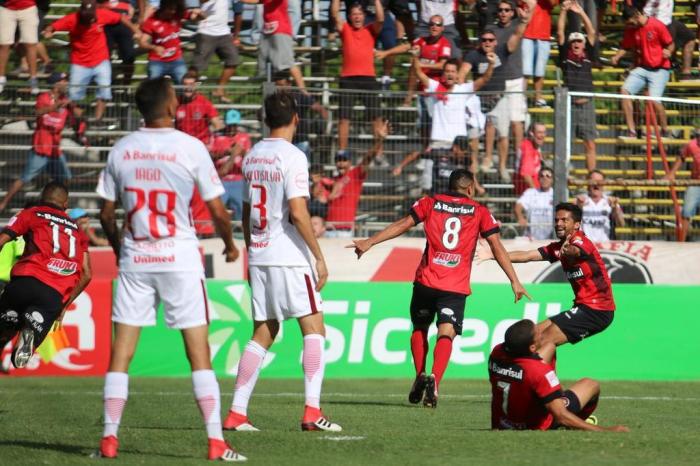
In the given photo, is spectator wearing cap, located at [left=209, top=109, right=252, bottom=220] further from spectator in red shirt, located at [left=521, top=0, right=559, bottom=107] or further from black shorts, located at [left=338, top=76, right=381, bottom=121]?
spectator in red shirt, located at [left=521, top=0, right=559, bottom=107]

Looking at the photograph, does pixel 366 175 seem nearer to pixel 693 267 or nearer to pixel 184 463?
pixel 693 267

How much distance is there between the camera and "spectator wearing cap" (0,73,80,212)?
16531 mm

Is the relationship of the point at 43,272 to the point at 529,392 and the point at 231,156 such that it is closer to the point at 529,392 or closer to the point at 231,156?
the point at 231,156

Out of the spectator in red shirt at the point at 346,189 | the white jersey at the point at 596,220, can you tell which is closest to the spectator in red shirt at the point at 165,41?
the spectator in red shirt at the point at 346,189

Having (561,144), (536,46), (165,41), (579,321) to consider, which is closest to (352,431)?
(579,321)


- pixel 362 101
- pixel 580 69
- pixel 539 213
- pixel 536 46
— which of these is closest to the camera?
pixel 539 213

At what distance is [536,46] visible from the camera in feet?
62.8

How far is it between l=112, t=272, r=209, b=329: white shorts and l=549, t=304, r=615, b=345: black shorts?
237 inches

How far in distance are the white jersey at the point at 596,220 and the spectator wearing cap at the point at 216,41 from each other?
604cm

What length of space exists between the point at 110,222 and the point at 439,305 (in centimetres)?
505

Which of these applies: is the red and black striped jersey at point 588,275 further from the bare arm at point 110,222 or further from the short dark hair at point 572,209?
the bare arm at point 110,222

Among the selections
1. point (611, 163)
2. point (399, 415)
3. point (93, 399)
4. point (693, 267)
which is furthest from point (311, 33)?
point (399, 415)

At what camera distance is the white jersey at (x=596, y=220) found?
16.6 m

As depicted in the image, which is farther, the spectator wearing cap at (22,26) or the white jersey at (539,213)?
the spectator wearing cap at (22,26)
